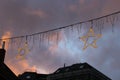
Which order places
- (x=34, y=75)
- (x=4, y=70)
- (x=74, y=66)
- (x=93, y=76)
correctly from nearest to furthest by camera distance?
(x=4, y=70), (x=93, y=76), (x=74, y=66), (x=34, y=75)

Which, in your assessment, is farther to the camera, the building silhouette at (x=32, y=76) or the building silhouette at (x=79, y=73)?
the building silhouette at (x=32, y=76)

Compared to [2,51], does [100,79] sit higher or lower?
lower

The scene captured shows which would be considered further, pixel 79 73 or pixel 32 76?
pixel 32 76

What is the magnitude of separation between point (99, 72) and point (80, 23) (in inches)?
2287

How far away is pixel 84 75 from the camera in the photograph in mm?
73562

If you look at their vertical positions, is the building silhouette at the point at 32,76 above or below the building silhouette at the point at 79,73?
below

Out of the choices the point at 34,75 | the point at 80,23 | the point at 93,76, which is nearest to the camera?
the point at 80,23

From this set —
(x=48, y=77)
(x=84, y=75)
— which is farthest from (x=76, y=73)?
(x=48, y=77)

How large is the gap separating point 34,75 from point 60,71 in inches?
311

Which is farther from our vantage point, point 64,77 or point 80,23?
point 64,77

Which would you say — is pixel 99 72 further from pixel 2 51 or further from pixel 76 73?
pixel 2 51

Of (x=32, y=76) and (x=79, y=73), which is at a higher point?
(x=79, y=73)

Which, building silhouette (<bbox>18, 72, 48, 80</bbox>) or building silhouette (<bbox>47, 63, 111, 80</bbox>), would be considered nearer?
building silhouette (<bbox>47, 63, 111, 80</bbox>)

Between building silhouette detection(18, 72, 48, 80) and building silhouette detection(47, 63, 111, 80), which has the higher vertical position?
building silhouette detection(47, 63, 111, 80)
